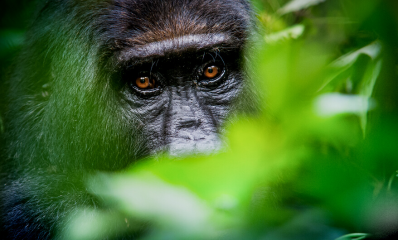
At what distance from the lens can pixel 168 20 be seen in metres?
2.68

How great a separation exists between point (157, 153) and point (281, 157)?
5.35ft

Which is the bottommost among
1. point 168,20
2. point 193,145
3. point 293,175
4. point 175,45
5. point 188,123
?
point 293,175

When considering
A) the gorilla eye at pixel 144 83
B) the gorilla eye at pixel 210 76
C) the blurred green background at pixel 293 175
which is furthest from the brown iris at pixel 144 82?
the blurred green background at pixel 293 175

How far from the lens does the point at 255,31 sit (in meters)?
2.88

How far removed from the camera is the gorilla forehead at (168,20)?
8.65 ft

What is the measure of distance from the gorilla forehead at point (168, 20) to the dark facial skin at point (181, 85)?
59mm

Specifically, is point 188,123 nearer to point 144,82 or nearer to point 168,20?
point 144,82

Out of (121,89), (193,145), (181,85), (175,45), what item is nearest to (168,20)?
(175,45)

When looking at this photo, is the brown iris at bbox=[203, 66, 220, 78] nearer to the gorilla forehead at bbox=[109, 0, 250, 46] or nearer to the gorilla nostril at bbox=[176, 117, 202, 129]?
the gorilla forehead at bbox=[109, 0, 250, 46]

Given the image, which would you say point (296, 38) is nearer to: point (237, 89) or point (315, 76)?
point (237, 89)

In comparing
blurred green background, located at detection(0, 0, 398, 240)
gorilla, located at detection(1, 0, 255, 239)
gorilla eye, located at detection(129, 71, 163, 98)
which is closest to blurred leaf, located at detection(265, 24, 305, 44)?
gorilla, located at detection(1, 0, 255, 239)

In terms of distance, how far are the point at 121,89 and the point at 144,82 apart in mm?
166

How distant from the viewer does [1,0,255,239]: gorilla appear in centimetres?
262

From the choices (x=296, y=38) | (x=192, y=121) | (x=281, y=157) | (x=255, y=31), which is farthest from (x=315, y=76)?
(x=296, y=38)
